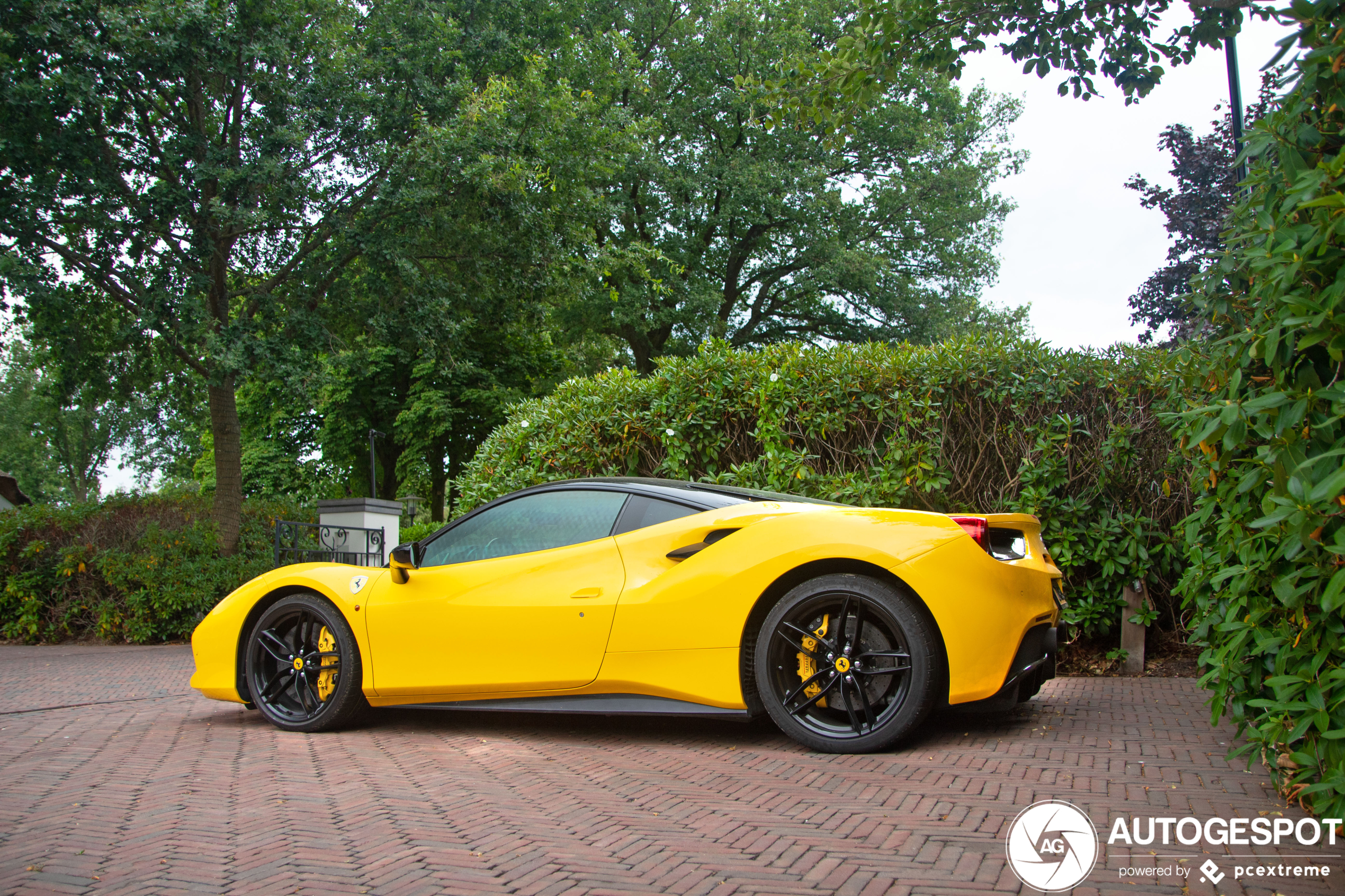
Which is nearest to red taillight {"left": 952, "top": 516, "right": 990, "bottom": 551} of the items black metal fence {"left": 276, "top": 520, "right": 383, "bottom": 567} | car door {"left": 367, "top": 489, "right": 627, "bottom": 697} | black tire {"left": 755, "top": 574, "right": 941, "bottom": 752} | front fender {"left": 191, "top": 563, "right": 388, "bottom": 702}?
black tire {"left": 755, "top": 574, "right": 941, "bottom": 752}

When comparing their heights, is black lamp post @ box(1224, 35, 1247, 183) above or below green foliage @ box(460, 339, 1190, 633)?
above

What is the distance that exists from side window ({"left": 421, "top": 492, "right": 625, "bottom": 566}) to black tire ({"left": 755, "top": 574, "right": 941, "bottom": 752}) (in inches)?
43.5

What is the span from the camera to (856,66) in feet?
29.0

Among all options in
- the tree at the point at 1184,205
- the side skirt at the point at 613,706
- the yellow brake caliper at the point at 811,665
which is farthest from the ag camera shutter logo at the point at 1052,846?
the tree at the point at 1184,205

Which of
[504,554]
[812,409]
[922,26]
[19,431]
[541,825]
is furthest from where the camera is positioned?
[19,431]

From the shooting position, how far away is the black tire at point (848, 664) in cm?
379

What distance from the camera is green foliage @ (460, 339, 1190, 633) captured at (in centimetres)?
614

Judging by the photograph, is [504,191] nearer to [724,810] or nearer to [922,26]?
[922,26]

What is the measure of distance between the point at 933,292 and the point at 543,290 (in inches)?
573

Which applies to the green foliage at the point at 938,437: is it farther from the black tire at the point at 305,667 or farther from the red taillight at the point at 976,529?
the black tire at the point at 305,667

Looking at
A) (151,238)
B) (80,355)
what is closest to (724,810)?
(151,238)

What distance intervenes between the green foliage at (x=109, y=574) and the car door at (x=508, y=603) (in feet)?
27.4

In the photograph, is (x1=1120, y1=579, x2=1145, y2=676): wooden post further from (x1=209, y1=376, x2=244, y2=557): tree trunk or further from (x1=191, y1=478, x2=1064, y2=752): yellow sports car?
(x1=209, y1=376, x2=244, y2=557): tree trunk
